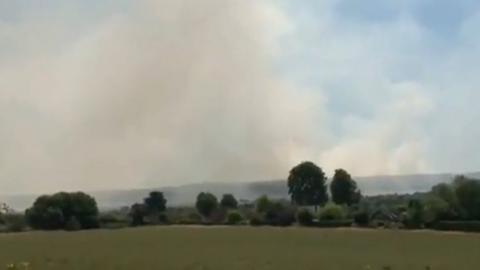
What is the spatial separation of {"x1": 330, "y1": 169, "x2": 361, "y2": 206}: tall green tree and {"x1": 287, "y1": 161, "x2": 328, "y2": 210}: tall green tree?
6593 mm

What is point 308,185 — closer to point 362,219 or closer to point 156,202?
point 156,202

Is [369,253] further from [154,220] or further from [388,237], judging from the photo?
[154,220]

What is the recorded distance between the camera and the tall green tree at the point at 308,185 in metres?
185

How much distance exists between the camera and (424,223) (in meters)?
109

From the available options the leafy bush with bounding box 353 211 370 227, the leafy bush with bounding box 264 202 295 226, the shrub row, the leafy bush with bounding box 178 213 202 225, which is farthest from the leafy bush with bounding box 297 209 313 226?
the shrub row

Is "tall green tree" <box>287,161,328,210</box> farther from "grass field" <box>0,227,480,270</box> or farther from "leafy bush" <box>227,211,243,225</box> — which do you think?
"grass field" <box>0,227,480,270</box>

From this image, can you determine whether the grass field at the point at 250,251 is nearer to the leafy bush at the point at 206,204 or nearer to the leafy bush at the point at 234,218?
the leafy bush at the point at 234,218

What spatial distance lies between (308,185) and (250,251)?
424 feet

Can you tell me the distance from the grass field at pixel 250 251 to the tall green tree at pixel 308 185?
9943cm

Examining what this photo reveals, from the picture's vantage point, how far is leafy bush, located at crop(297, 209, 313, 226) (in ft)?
387

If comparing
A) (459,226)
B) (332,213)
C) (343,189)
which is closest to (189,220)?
(332,213)

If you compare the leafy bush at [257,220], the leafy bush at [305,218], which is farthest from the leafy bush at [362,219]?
the leafy bush at [257,220]

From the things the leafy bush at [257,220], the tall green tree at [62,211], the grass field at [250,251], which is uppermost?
the tall green tree at [62,211]

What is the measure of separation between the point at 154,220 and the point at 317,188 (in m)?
50.8
